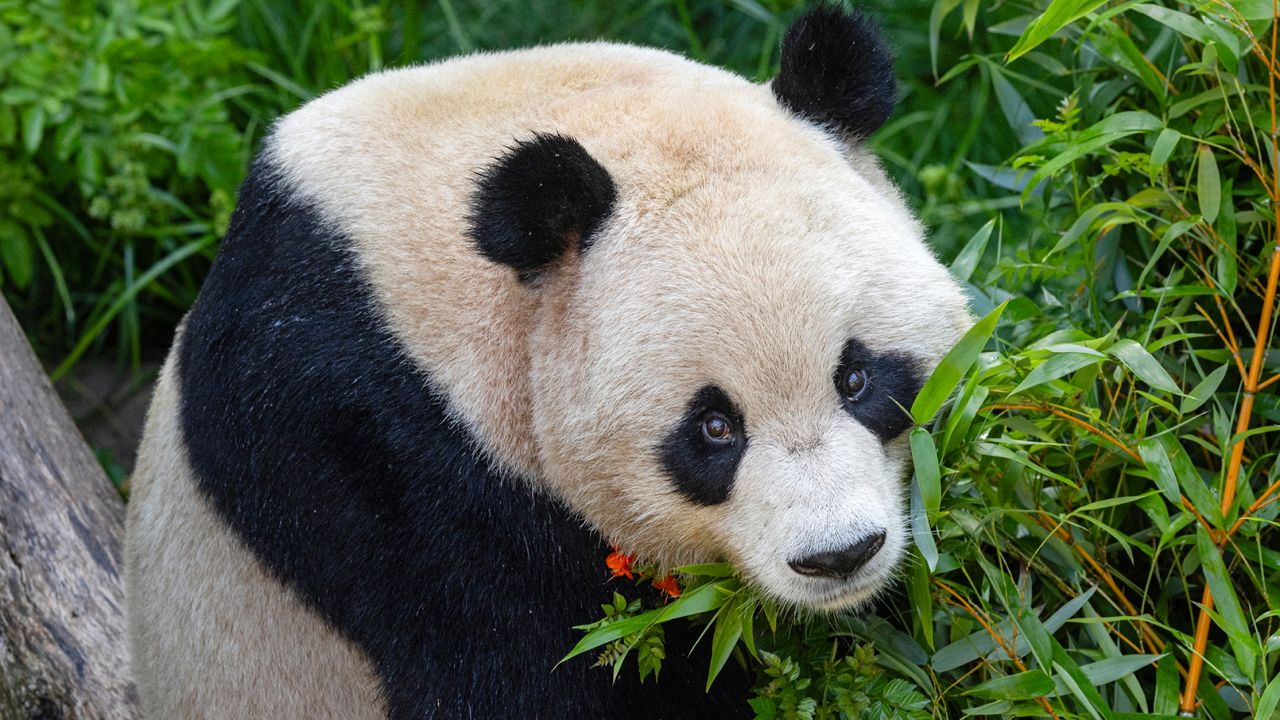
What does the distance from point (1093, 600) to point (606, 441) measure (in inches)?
40.3

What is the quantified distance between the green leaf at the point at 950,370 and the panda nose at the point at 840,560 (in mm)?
217

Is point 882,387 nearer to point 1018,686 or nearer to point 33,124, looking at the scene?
point 1018,686

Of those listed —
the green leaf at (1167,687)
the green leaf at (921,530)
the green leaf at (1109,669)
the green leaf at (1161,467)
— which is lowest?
the green leaf at (1167,687)

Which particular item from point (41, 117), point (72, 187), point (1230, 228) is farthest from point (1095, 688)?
point (72, 187)

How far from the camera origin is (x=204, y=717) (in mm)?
2768

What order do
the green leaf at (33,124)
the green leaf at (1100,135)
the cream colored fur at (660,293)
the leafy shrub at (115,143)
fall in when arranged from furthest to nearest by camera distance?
the leafy shrub at (115,143)
the green leaf at (33,124)
the green leaf at (1100,135)
the cream colored fur at (660,293)

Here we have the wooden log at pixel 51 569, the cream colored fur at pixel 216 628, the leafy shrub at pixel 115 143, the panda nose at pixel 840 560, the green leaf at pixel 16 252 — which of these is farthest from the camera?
the green leaf at pixel 16 252

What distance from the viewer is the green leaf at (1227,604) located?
6.97 ft

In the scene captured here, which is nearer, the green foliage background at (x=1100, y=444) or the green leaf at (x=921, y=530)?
the green leaf at (x=921, y=530)

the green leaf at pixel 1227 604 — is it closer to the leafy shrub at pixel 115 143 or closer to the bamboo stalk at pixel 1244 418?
the bamboo stalk at pixel 1244 418

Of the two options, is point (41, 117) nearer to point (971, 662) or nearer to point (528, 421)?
point (528, 421)

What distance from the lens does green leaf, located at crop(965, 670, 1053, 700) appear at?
2.12m

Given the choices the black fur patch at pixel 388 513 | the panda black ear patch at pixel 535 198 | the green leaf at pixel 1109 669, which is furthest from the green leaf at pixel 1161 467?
the panda black ear patch at pixel 535 198

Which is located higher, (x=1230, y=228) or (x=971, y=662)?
(x=1230, y=228)
